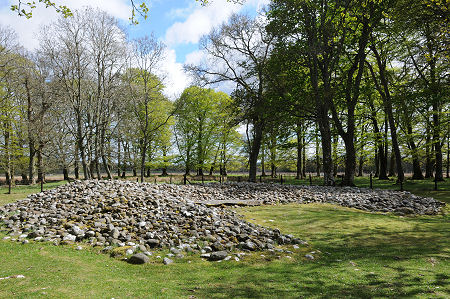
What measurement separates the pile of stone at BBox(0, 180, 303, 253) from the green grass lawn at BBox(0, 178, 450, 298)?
584mm

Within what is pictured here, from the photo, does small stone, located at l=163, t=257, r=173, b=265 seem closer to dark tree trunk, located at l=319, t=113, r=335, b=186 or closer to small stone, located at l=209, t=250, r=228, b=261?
small stone, located at l=209, t=250, r=228, b=261

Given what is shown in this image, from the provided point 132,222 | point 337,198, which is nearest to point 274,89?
point 337,198

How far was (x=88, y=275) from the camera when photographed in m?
4.56

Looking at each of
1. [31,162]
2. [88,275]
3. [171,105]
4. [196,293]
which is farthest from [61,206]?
[171,105]

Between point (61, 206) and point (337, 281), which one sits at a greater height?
point (61, 206)

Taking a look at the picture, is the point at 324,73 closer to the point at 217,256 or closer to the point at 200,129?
the point at 217,256

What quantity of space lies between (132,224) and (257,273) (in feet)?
13.2

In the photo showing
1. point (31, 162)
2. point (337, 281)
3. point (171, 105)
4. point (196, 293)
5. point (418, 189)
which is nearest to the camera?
Answer: point (196, 293)

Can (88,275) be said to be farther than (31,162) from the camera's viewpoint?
No

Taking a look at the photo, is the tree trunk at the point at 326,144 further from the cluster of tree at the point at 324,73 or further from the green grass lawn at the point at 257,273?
the green grass lawn at the point at 257,273

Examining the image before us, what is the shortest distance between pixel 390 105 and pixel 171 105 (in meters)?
25.2

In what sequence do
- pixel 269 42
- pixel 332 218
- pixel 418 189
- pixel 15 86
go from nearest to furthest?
pixel 332 218
pixel 418 189
pixel 269 42
pixel 15 86

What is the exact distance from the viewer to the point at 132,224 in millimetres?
7398

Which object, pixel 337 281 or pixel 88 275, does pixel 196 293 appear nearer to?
pixel 88 275
